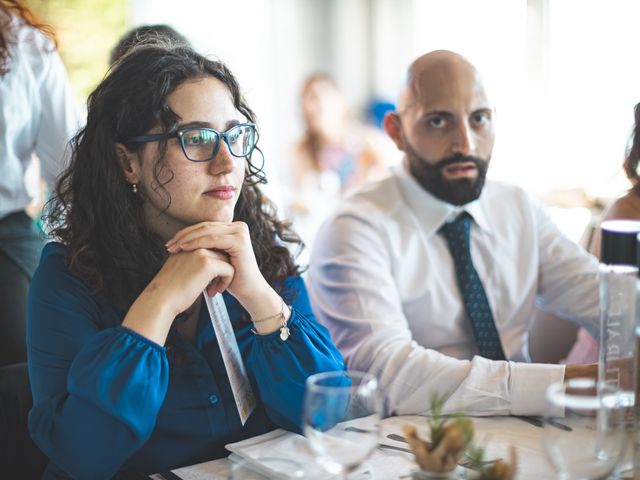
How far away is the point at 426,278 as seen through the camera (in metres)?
2.04

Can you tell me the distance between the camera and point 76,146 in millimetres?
1648

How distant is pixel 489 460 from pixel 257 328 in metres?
0.54

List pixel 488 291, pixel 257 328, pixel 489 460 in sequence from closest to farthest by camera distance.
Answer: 1. pixel 489 460
2. pixel 257 328
3. pixel 488 291

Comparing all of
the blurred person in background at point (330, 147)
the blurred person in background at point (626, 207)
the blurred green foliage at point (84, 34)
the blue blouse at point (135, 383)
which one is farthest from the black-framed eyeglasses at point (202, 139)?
the blurred green foliage at point (84, 34)

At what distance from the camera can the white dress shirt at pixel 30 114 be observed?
2.17 meters

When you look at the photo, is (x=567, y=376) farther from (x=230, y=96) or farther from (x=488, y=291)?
(x=230, y=96)

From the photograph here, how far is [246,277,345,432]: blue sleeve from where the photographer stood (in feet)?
4.88

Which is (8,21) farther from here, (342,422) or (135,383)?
(342,422)

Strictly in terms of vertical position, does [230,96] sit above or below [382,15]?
below

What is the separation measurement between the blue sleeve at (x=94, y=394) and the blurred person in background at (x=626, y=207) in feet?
4.22

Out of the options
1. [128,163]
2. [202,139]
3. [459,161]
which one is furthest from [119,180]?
[459,161]

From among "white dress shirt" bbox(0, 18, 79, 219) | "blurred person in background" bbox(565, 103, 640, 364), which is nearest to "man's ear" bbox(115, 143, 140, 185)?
"white dress shirt" bbox(0, 18, 79, 219)

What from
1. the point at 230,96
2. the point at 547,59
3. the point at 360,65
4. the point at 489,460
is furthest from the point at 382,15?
the point at 489,460

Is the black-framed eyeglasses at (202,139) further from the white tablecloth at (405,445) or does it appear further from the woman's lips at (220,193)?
the white tablecloth at (405,445)
